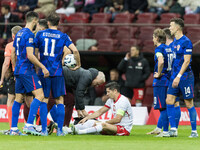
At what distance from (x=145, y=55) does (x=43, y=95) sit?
7844mm

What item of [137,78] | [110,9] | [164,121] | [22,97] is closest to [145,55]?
[137,78]

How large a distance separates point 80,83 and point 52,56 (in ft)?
4.17

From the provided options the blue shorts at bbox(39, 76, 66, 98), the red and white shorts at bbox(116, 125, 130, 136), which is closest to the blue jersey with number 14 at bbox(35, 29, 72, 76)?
the blue shorts at bbox(39, 76, 66, 98)

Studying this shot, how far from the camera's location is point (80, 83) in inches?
395

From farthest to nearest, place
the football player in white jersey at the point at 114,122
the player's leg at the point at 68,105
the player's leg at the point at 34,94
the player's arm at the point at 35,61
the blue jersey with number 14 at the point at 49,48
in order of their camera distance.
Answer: the player's leg at the point at 68,105 < the football player in white jersey at the point at 114,122 < the blue jersey with number 14 at the point at 49,48 < the player's leg at the point at 34,94 < the player's arm at the point at 35,61

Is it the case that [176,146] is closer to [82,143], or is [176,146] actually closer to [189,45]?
[82,143]

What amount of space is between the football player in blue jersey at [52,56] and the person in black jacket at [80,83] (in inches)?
37.0

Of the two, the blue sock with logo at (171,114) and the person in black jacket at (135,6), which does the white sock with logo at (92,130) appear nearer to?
the blue sock with logo at (171,114)

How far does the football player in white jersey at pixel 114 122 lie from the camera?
31.6 ft

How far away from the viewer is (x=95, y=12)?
60.7ft

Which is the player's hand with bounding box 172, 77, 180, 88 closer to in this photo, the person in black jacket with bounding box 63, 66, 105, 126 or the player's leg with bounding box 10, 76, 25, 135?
the person in black jacket with bounding box 63, 66, 105, 126

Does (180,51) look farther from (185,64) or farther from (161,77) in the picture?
(161,77)

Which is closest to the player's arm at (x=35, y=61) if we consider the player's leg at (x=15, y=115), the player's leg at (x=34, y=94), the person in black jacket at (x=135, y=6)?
the player's leg at (x=34, y=94)

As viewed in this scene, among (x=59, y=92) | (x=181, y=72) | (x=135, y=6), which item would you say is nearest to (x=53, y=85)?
(x=59, y=92)
